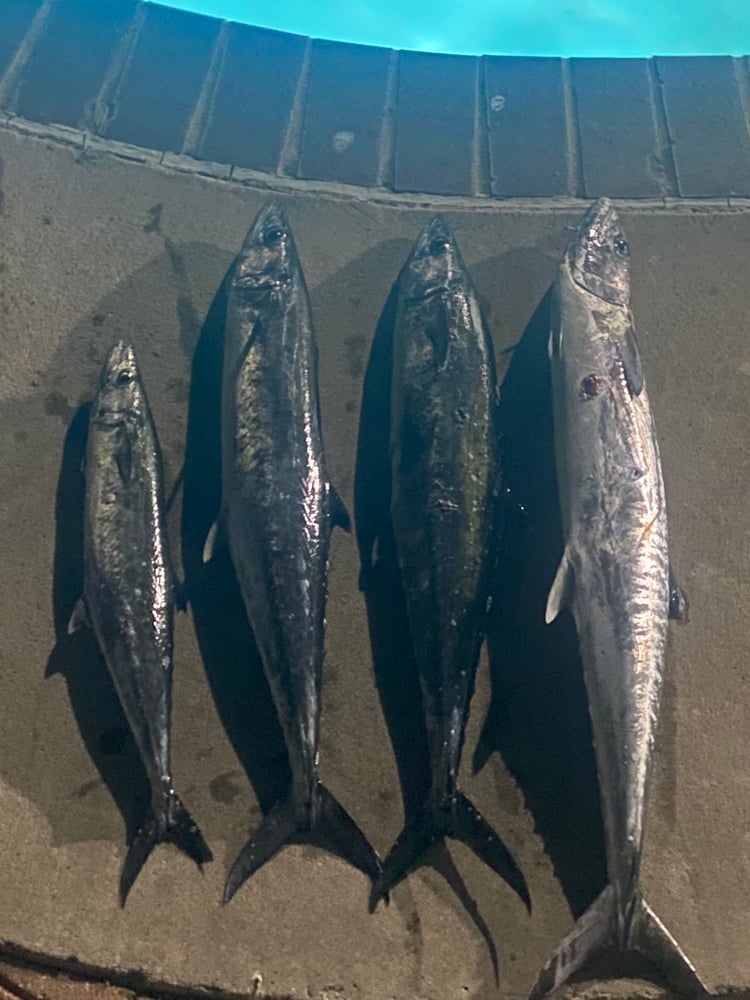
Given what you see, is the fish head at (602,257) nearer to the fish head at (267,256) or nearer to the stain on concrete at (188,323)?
the fish head at (267,256)

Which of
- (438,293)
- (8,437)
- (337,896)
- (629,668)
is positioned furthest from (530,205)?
(337,896)

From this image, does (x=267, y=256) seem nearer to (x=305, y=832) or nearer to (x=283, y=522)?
(x=283, y=522)

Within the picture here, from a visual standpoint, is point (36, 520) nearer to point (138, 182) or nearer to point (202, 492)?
point (202, 492)

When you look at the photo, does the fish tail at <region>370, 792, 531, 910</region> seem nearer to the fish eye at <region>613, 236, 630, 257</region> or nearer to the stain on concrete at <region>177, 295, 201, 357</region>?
the stain on concrete at <region>177, 295, 201, 357</region>

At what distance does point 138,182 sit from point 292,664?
3346mm

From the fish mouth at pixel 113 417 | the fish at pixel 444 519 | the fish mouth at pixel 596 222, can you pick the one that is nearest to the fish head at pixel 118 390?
the fish mouth at pixel 113 417

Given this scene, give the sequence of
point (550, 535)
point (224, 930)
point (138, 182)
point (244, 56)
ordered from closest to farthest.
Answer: point (224, 930) → point (550, 535) → point (138, 182) → point (244, 56)

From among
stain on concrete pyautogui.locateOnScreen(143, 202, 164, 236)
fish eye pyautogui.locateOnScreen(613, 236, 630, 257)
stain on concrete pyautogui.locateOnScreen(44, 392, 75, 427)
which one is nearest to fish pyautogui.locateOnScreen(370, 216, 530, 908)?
fish eye pyautogui.locateOnScreen(613, 236, 630, 257)

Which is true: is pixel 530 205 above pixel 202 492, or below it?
above

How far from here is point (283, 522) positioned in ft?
12.4

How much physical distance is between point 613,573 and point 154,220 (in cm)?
351

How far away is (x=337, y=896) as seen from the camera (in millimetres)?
3547

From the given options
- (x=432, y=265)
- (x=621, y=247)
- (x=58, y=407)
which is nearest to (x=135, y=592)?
(x=58, y=407)

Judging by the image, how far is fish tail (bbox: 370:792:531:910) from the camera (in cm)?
350
